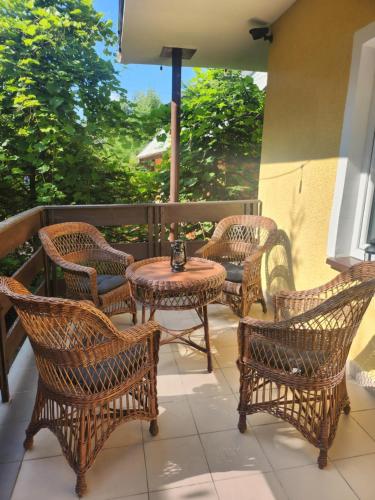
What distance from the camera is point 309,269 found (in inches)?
109

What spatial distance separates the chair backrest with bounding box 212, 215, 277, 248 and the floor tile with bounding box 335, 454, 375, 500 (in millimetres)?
1996

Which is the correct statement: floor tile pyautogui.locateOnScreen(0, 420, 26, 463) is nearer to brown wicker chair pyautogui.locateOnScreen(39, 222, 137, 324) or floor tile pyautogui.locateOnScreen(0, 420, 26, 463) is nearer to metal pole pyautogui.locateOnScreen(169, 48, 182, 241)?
brown wicker chair pyautogui.locateOnScreen(39, 222, 137, 324)

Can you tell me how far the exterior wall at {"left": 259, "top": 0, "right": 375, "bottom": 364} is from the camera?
229 centimetres

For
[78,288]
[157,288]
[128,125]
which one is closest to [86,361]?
[157,288]

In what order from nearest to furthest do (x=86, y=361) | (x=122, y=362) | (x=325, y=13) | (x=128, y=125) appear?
(x=86, y=361)
(x=122, y=362)
(x=325, y=13)
(x=128, y=125)

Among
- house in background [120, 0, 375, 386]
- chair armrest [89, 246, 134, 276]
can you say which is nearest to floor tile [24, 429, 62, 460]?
chair armrest [89, 246, 134, 276]

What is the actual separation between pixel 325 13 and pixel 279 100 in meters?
0.80

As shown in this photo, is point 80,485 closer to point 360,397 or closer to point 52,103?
point 360,397

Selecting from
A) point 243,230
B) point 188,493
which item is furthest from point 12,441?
point 243,230

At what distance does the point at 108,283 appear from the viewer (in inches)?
109

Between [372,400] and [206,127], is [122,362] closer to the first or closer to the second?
[372,400]

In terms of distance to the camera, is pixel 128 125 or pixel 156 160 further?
pixel 156 160

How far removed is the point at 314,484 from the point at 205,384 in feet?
2.78

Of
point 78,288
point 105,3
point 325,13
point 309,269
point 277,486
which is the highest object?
point 105,3
